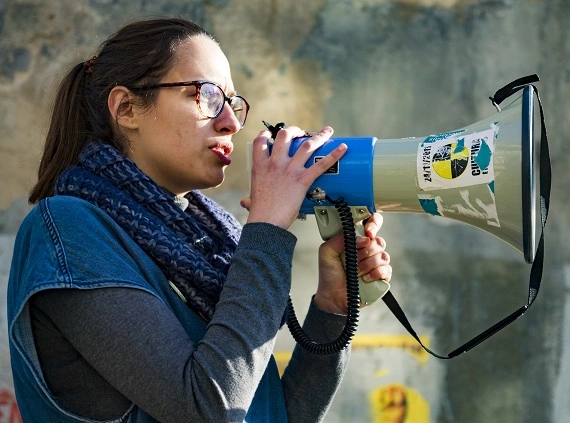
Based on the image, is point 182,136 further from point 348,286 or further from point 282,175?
point 348,286

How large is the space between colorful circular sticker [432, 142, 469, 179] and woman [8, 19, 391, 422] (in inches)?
8.4

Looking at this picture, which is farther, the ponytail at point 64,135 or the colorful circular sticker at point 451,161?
the ponytail at point 64,135

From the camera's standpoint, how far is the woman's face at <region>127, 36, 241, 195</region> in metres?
1.85

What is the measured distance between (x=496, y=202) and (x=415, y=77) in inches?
97.8

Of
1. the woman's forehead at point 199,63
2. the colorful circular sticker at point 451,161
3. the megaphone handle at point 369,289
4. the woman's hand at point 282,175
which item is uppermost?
the woman's forehead at point 199,63

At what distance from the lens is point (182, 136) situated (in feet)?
6.05

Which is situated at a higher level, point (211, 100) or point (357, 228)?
point (211, 100)

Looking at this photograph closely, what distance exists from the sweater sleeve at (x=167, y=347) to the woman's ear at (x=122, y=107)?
1.64 feet

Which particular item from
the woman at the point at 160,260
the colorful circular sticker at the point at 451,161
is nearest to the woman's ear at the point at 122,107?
the woman at the point at 160,260

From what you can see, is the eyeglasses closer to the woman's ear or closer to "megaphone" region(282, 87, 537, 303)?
the woman's ear

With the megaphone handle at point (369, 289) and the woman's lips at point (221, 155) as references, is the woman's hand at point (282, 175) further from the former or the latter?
the megaphone handle at point (369, 289)

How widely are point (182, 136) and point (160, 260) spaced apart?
1.02ft

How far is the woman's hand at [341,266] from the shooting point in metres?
1.99

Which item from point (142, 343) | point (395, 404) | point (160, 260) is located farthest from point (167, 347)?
point (395, 404)
